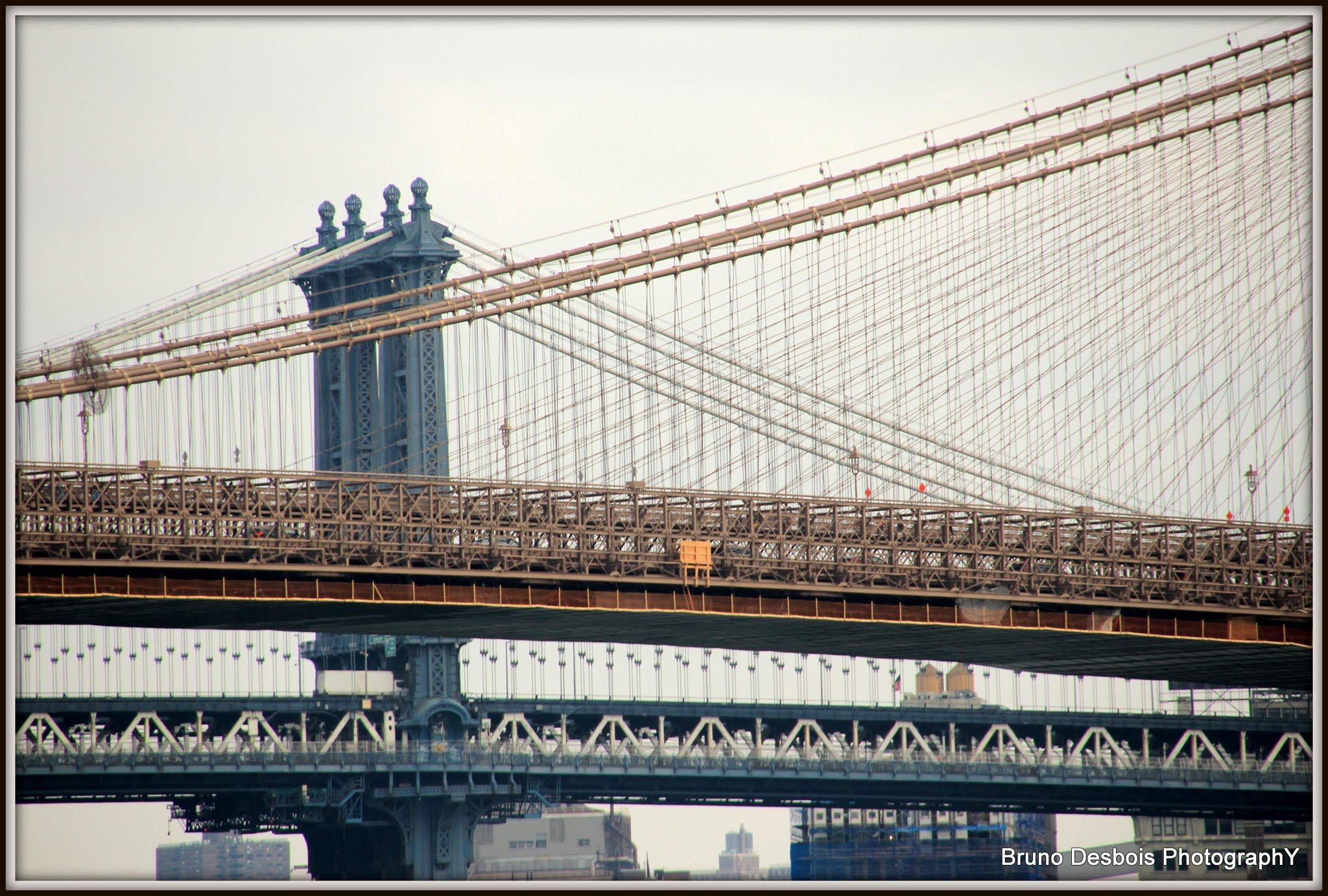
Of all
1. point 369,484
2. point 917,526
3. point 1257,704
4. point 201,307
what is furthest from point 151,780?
point 1257,704

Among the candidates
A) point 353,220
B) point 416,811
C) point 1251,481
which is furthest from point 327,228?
point 1251,481

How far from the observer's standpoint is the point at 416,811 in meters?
107

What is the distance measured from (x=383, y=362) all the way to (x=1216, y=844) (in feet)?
181

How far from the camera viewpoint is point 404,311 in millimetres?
65000

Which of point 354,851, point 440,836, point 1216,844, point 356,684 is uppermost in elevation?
point 356,684

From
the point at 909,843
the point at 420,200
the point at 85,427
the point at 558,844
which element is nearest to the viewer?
the point at 85,427

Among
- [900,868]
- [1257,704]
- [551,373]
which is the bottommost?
[900,868]

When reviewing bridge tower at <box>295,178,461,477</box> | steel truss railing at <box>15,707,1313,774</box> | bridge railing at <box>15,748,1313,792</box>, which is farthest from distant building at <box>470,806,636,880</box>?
bridge tower at <box>295,178,461,477</box>

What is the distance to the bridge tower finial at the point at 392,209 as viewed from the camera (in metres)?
95.1

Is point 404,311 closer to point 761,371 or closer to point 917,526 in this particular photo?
point 761,371

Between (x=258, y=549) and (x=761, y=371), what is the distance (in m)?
17.3

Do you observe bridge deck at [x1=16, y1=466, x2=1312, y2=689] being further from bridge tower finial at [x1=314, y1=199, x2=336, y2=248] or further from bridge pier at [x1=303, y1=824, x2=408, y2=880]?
bridge pier at [x1=303, y1=824, x2=408, y2=880]

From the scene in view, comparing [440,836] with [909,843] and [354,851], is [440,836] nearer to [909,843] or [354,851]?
[354,851]

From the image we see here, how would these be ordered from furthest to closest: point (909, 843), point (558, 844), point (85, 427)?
1. point (558, 844)
2. point (909, 843)
3. point (85, 427)
